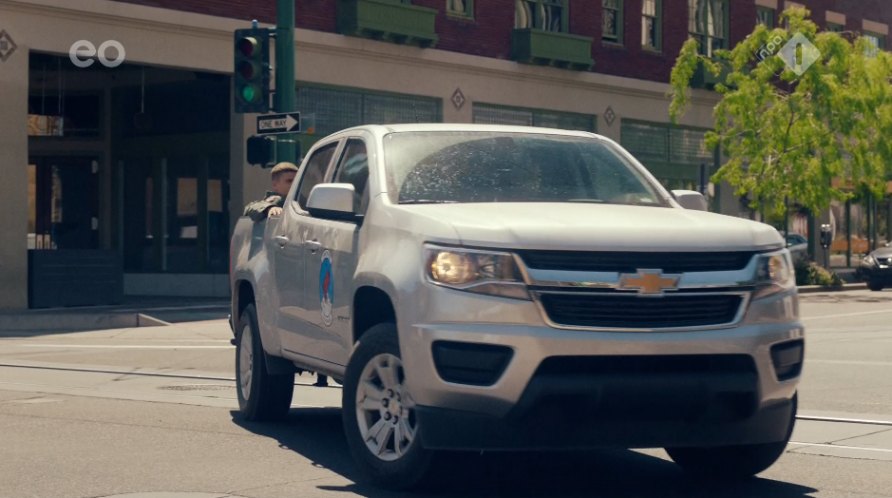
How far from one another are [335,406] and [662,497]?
4612mm

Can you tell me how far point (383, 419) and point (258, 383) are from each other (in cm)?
286

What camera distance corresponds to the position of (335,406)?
1145 centimetres

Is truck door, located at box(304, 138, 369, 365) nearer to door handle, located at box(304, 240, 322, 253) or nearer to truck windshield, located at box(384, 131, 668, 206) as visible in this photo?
door handle, located at box(304, 240, 322, 253)

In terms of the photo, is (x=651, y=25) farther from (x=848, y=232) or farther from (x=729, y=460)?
(x=729, y=460)

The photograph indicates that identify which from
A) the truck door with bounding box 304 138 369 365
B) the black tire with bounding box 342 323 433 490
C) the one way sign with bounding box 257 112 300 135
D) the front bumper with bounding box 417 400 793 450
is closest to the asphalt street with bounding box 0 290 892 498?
the black tire with bounding box 342 323 433 490

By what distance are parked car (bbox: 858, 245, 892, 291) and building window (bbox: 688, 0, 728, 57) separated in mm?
7034

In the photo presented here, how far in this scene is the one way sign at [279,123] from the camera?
1783 cm

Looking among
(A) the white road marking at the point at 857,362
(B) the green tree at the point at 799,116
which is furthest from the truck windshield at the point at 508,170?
(B) the green tree at the point at 799,116

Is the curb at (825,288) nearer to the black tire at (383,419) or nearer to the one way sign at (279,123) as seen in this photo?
the one way sign at (279,123)

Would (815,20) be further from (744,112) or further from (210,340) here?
(210,340)

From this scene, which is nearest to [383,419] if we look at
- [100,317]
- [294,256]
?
[294,256]

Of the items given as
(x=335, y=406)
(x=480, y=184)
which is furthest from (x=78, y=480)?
(x=335, y=406)

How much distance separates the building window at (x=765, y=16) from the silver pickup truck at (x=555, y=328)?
114 ft

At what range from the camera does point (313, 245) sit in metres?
8.70
